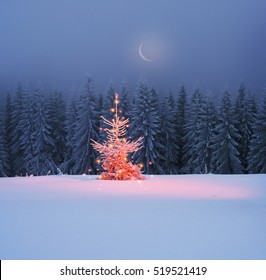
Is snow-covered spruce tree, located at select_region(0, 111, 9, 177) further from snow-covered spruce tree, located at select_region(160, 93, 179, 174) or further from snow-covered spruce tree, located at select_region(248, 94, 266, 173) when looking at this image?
snow-covered spruce tree, located at select_region(248, 94, 266, 173)

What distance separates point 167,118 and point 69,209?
110 ft

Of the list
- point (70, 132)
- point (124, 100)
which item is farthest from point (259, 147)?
point (70, 132)

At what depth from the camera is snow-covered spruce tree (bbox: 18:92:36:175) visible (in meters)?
41.7

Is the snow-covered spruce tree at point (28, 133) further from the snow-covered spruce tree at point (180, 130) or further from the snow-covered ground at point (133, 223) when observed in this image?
the snow-covered ground at point (133, 223)

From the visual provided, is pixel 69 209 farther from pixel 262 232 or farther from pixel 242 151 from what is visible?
pixel 242 151

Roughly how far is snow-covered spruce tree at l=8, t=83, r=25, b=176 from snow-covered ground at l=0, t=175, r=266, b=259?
117ft

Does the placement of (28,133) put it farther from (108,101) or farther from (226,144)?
A: (226,144)

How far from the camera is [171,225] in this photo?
18.2 feet

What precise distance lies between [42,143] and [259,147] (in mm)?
22751

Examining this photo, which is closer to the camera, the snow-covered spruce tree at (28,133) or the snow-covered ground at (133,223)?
the snow-covered ground at (133,223)

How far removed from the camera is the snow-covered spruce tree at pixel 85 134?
3817 cm

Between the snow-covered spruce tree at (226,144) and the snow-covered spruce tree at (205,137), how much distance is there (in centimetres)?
70

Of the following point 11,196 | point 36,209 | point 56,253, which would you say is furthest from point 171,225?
point 11,196

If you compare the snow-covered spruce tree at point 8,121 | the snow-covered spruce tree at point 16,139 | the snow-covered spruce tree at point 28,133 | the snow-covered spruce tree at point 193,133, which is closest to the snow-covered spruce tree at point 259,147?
the snow-covered spruce tree at point 193,133
